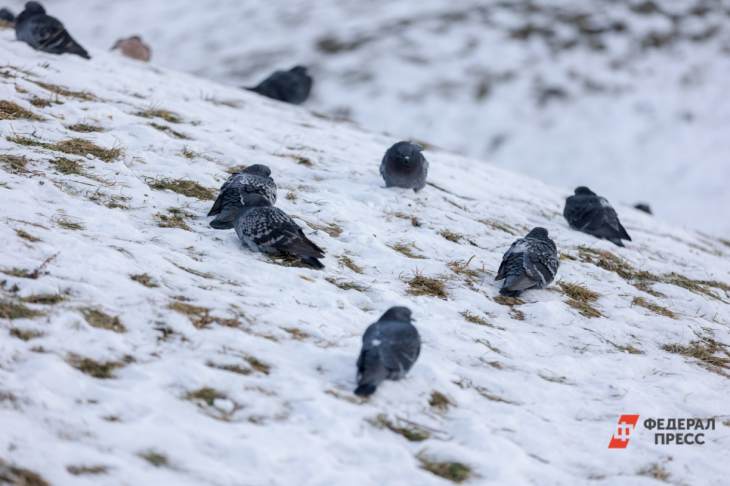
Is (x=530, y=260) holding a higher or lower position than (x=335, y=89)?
lower

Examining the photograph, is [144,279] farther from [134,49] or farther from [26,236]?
[134,49]

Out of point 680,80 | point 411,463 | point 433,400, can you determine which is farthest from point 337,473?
point 680,80

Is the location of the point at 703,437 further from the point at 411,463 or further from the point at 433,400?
the point at 411,463

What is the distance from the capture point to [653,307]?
738cm

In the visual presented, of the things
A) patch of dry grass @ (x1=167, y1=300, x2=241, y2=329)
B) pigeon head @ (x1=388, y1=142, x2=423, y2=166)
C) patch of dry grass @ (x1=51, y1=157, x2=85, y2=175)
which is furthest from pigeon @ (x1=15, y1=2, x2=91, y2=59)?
patch of dry grass @ (x1=167, y1=300, x2=241, y2=329)

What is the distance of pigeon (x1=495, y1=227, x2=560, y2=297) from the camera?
6.80 meters

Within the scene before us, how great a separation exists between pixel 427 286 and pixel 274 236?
148cm

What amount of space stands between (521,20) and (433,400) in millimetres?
21147

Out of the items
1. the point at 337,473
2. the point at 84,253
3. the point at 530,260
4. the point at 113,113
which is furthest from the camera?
the point at 113,113

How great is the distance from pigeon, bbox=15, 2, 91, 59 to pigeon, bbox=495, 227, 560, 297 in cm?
824

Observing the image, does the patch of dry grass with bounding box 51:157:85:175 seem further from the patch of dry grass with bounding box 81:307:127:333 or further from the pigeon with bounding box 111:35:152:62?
the pigeon with bounding box 111:35:152:62

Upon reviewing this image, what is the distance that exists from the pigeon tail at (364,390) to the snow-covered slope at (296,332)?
0.23 feet

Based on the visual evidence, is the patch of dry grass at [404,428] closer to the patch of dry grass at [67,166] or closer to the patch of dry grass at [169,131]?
the patch of dry grass at [67,166]

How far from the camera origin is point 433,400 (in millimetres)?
4816
